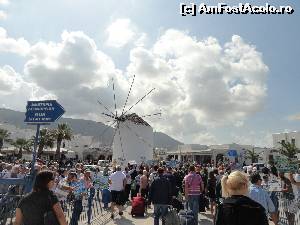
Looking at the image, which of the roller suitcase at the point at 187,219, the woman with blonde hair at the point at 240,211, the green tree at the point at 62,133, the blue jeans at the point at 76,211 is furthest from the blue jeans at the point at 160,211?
the green tree at the point at 62,133

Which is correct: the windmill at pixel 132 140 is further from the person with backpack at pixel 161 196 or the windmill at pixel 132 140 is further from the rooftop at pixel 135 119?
the person with backpack at pixel 161 196

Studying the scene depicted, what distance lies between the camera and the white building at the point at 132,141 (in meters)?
44.4

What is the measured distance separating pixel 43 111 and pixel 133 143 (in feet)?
118

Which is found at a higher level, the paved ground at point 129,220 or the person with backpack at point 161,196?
the person with backpack at point 161,196

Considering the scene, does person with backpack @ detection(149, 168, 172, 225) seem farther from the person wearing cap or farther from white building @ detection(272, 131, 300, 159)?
white building @ detection(272, 131, 300, 159)

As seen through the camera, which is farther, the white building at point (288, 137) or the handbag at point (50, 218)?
the white building at point (288, 137)

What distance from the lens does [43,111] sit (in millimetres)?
8695

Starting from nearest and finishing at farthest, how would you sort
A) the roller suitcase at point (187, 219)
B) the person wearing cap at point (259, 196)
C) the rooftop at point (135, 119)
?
the person wearing cap at point (259, 196)
the roller suitcase at point (187, 219)
the rooftop at point (135, 119)

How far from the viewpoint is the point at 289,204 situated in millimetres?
10211

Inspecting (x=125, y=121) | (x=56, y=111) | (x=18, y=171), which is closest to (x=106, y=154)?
(x=125, y=121)

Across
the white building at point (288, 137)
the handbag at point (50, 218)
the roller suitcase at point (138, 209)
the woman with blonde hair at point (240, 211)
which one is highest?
the white building at point (288, 137)

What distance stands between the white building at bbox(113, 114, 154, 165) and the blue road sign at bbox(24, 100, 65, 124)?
113ft

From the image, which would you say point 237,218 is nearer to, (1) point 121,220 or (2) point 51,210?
(2) point 51,210

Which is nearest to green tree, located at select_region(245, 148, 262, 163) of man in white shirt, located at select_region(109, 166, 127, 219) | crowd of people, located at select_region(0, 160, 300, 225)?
crowd of people, located at select_region(0, 160, 300, 225)
